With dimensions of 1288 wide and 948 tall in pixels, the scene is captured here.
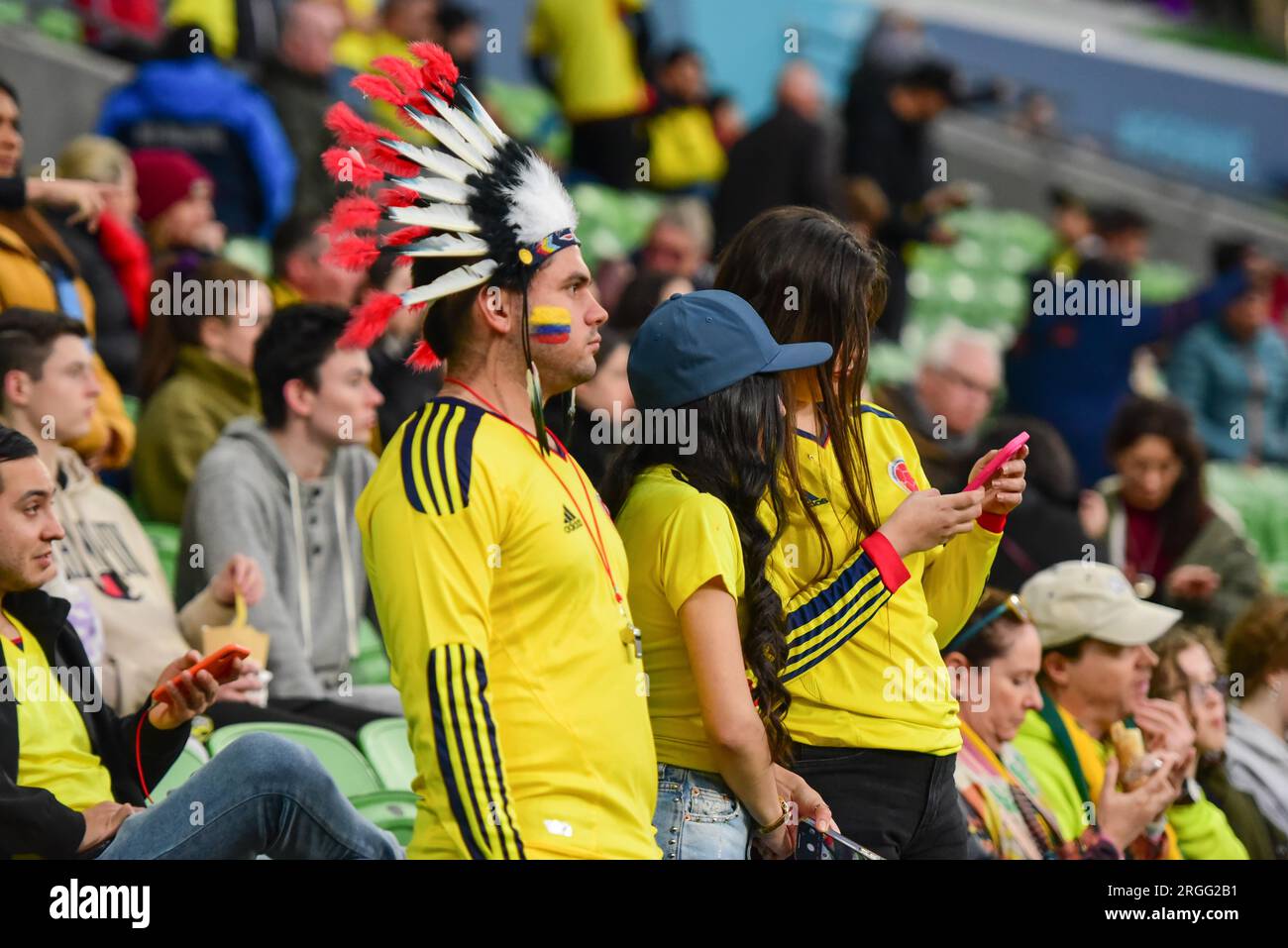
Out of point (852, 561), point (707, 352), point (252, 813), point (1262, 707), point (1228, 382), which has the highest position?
point (707, 352)

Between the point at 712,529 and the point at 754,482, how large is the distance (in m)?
0.18

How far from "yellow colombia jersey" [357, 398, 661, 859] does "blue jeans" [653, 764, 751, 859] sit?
18cm

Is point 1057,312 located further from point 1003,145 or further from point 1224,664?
point 1003,145

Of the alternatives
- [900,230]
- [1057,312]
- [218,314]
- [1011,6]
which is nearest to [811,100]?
[900,230]

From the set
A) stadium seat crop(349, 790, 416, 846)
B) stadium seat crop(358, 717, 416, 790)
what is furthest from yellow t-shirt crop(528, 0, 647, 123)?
stadium seat crop(349, 790, 416, 846)

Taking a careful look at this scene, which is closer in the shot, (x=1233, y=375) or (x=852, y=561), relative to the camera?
(x=852, y=561)

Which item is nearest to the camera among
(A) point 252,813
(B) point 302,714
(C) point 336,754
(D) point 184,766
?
(A) point 252,813

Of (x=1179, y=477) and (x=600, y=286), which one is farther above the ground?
(x=600, y=286)

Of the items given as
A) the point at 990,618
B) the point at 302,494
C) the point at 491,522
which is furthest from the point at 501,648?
the point at 302,494

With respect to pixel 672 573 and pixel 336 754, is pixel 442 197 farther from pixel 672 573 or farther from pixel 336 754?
pixel 336 754

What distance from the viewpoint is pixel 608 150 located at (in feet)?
38.4

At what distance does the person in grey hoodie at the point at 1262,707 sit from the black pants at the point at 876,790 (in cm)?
247

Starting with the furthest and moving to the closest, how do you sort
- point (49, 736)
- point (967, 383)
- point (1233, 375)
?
point (1233, 375) → point (967, 383) → point (49, 736)

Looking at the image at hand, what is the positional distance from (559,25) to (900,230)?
2548mm
